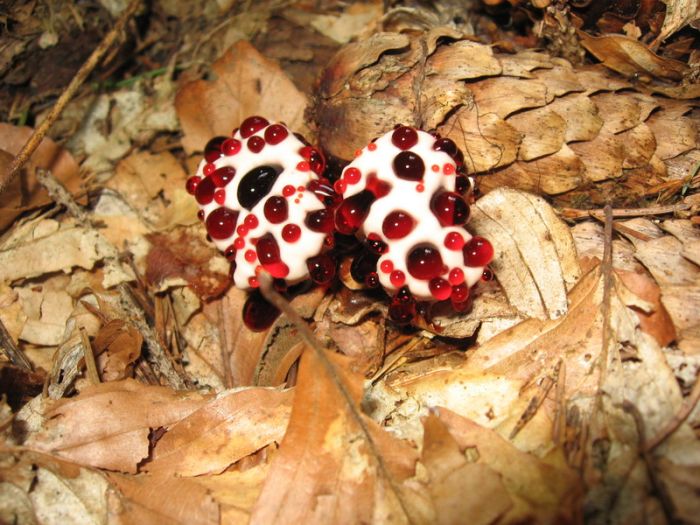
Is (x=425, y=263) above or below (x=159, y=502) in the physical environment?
above

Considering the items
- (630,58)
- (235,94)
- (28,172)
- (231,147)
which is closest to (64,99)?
(28,172)

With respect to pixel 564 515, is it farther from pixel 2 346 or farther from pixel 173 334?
pixel 2 346

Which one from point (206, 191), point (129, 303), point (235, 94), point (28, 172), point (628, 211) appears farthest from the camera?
point (235, 94)

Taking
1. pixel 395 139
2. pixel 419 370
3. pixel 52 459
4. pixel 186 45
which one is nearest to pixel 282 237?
pixel 395 139

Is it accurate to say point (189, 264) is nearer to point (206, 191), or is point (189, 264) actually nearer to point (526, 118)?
point (206, 191)

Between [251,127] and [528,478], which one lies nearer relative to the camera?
[528,478]

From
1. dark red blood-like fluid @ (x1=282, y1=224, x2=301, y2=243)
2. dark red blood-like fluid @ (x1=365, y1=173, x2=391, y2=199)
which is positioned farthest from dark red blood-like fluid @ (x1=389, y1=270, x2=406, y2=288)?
dark red blood-like fluid @ (x1=282, y1=224, x2=301, y2=243)
